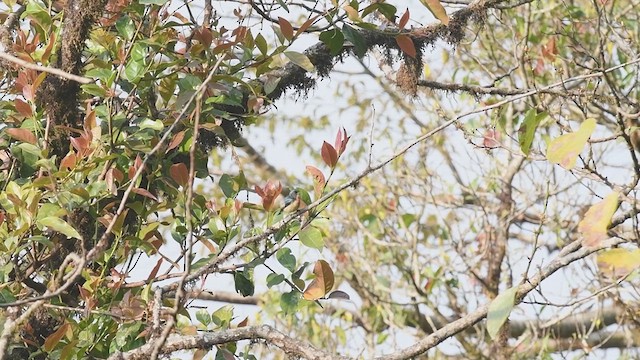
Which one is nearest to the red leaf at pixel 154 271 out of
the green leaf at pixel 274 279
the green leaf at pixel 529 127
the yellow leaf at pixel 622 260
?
the green leaf at pixel 274 279

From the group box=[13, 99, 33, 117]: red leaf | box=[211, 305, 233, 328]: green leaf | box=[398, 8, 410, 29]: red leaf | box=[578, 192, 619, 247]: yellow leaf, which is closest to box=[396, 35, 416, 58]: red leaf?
box=[398, 8, 410, 29]: red leaf

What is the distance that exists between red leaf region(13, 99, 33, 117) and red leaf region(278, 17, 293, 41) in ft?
1.74

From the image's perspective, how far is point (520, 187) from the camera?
515cm

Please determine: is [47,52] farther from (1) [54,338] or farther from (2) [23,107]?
(1) [54,338]

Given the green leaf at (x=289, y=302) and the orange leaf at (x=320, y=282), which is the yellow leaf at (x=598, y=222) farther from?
the green leaf at (x=289, y=302)

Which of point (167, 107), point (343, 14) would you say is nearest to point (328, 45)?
point (343, 14)

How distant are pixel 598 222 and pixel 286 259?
0.89 m

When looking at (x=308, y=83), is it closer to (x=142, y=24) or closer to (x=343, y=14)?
(x=343, y=14)

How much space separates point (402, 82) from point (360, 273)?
9.15 feet

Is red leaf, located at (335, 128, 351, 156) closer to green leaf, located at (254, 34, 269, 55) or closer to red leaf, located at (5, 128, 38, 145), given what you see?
green leaf, located at (254, 34, 269, 55)

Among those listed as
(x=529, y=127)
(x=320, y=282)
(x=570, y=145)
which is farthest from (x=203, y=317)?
(x=570, y=145)

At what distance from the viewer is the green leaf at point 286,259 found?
6.23 ft

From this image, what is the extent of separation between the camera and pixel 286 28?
1.98 m

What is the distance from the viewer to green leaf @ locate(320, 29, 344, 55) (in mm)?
2141
